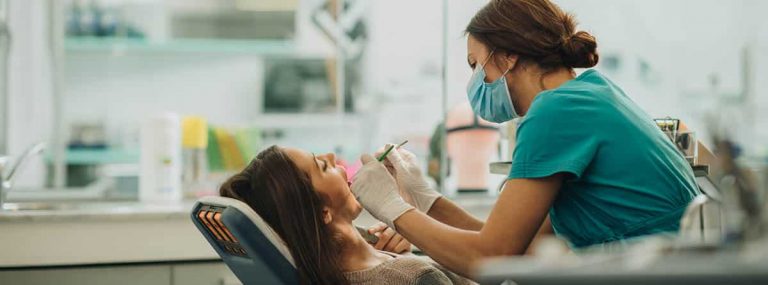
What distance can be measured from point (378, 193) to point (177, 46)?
322 centimetres

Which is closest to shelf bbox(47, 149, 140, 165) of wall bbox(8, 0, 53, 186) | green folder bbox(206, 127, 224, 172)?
wall bbox(8, 0, 53, 186)

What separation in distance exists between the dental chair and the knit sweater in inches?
11.7

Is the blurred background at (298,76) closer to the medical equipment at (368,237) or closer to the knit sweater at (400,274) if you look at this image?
the medical equipment at (368,237)

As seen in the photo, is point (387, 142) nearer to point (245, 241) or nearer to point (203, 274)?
point (203, 274)

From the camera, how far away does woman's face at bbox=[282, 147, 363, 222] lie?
1.86 m

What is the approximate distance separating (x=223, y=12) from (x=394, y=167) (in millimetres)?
3161

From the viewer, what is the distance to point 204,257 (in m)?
2.43

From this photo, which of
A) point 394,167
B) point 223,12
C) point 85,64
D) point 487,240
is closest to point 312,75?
point 223,12

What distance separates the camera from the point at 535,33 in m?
1.73

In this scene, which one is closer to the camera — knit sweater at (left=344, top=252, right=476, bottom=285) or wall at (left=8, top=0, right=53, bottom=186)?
knit sweater at (left=344, top=252, right=476, bottom=285)

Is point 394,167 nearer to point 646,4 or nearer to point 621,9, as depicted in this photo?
point 621,9

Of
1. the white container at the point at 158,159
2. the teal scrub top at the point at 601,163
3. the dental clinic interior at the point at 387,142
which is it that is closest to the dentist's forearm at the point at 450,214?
the dental clinic interior at the point at 387,142

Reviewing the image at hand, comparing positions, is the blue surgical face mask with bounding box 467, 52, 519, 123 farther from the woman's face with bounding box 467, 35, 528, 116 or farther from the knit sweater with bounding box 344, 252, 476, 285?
the knit sweater with bounding box 344, 252, 476, 285

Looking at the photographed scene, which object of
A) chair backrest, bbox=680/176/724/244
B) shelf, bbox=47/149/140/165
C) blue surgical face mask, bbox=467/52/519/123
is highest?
blue surgical face mask, bbox=467/52/519/123
